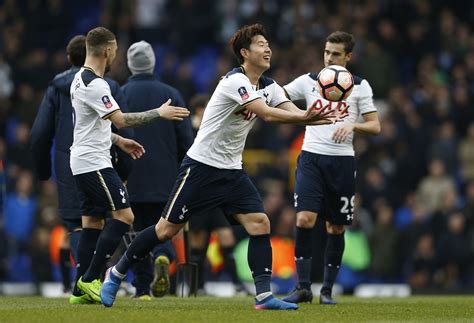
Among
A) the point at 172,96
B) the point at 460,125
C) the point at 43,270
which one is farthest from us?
the point at 460,125

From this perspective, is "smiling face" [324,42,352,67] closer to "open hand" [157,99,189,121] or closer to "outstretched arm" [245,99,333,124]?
"outstretched arm" [245,99,333,124]

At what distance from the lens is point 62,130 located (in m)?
11.7

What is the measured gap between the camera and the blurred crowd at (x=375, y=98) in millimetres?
19125

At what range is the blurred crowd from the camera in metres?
19.1

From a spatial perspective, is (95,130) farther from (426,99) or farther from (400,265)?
(426,99)

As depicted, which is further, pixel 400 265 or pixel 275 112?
pixel 400 265

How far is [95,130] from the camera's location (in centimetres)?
1056

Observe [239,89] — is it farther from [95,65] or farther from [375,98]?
[375,98]

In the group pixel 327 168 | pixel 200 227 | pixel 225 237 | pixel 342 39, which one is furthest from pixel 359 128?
pixel 225 237

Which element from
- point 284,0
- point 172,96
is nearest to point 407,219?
point 284,0

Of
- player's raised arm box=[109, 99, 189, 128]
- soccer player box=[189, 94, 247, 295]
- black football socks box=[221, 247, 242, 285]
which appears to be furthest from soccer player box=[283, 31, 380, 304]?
black football socks box=[221, 247, 242, 285]

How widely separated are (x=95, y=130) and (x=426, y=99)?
1178 centimetres

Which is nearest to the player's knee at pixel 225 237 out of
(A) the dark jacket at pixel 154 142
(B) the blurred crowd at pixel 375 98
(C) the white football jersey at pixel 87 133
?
(A) the dark jacket at pixel 154 142

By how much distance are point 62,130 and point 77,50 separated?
76cm
